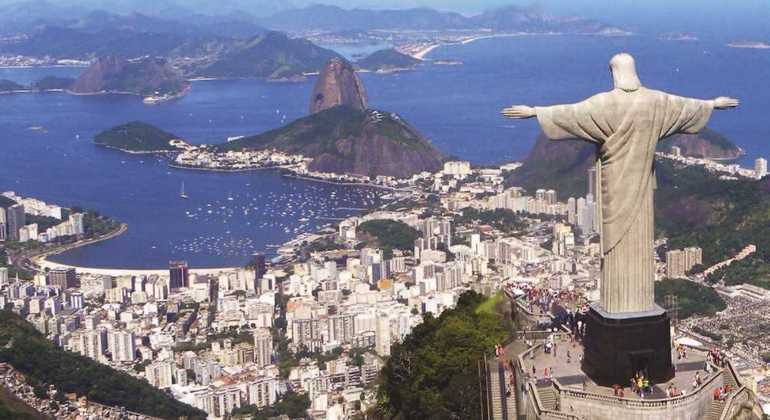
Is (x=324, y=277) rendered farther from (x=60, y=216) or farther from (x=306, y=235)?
(x=60, y=216)

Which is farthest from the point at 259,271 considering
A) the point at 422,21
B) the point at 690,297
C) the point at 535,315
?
the point at 422,21

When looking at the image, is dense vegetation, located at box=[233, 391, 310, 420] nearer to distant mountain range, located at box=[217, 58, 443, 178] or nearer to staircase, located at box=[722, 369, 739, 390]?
staircase, located at box=[722, 369, 739, 390]

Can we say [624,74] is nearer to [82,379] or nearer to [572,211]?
[82,379]

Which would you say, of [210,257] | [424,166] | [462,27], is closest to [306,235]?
[210,257]

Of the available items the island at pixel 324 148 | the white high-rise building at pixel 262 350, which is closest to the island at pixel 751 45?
the island at pixel 324 148

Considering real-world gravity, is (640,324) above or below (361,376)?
above

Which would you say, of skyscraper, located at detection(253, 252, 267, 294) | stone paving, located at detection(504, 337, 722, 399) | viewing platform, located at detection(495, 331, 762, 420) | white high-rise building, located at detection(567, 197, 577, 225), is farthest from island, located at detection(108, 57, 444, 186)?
viewing platform, located at detection(495, 331, 762, 420)
